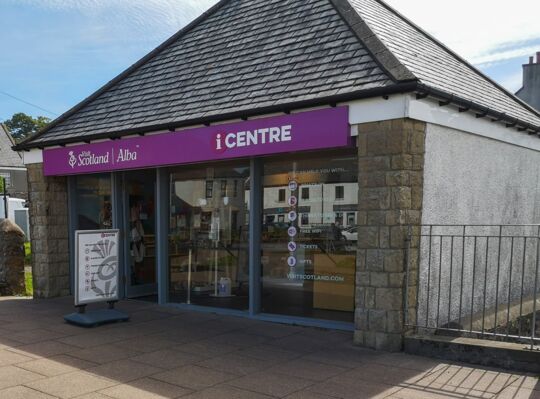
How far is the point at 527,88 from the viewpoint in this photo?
75.1 ft

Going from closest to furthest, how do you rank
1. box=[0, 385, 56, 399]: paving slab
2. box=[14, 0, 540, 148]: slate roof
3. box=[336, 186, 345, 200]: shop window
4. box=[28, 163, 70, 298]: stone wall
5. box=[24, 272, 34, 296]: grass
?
box=[0, 385, 56, 399]: paving slab
box=[14, 0, 540, 148]: slate roof
box=[336, 186, 345, 200]: shop window
box=[28, 163, 70, 298]: stone wall
box=[24, 272, 34, 296]: grass

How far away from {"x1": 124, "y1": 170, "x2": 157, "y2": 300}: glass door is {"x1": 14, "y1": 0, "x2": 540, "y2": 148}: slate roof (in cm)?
133

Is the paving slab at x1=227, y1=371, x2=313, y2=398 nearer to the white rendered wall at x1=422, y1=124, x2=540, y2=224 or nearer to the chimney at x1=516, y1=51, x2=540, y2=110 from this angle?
the white rendered wall at x1=422, y1=124, x2=540, y2=224

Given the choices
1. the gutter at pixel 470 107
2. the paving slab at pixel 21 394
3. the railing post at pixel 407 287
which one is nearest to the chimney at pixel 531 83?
the gutter at pixel 470 107

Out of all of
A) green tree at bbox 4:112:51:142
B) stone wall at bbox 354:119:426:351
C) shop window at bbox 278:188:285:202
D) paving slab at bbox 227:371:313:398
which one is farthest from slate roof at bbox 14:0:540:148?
green tree at bbox 4:112:51:142

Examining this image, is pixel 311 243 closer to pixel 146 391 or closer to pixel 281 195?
pixel 281 195

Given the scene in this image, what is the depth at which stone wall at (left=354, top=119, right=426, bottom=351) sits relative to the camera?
5.74m

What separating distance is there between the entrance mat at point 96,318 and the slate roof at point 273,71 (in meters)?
2.95

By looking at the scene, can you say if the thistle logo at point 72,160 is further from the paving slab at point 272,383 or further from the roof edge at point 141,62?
the paving slab at point 272,383

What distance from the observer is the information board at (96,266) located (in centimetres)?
746

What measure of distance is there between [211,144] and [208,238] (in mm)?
1878

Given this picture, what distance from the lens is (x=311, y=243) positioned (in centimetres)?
727

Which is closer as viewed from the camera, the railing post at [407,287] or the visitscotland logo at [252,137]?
the railing post at [407,287]

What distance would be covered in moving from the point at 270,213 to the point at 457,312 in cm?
298
